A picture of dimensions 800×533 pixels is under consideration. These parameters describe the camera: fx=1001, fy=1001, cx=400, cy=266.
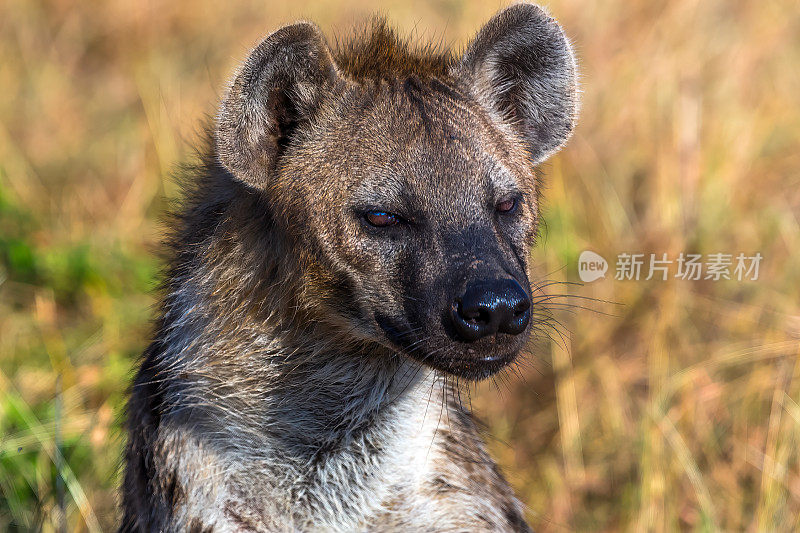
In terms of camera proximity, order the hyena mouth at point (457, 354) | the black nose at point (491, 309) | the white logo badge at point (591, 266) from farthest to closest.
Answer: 1. the white logo badge at point (591, 266)
2. the hyena mouth at point (457, 354)
3. the black nose at point (491, 309)

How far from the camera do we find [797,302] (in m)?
4.56

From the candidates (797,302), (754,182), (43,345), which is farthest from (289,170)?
(754,182)

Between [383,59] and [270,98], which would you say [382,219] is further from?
[383,59]

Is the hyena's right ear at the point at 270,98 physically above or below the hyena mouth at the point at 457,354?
above

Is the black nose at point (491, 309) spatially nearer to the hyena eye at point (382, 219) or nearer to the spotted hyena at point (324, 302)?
the spotted hyena at point (324, 302)

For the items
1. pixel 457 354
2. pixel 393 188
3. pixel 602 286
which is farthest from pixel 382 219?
pixel 602 286

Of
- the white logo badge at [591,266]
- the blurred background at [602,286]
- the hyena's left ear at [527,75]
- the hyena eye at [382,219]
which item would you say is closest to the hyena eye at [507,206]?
the hyena eye at [382,219]

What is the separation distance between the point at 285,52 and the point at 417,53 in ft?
2.27

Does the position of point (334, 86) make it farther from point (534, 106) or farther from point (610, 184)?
point (610, 184)

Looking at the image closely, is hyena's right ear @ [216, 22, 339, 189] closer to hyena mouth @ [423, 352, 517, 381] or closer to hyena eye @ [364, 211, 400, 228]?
hyena eye @ [364, 211, 400, 228]

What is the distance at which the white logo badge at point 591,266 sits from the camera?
5.00 meters

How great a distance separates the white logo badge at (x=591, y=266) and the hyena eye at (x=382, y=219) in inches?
99.5

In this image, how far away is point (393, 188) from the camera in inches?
105

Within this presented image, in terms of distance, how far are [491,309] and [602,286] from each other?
8.93 feet
